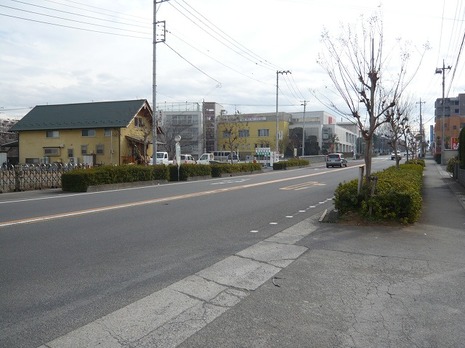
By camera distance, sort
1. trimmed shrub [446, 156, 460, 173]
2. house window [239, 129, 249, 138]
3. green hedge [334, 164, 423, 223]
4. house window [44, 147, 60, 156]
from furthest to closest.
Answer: house window [239, 129, 249, 138], house window [44, 147, 60, 156], trimmed shrub [446, 156, 460, 173], green hedge [334, 164, 423, 223]

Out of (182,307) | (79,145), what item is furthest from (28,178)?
(79,145)

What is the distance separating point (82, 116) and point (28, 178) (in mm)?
27150

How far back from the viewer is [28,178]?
2112 cm

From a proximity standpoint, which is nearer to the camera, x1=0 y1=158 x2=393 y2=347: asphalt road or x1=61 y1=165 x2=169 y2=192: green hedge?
x1=0 y1=158 x2=393 y2=347: asphalt road

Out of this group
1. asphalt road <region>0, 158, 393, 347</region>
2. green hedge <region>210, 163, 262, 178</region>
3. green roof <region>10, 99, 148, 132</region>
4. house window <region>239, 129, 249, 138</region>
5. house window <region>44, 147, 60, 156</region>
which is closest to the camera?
asphalt road <region>0, 158, 393, 347</region>

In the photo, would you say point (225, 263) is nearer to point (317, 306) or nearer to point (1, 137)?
point (317, 306)

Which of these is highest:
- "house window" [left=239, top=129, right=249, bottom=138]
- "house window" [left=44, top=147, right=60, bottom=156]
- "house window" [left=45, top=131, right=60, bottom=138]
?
"house window" [left=239, top=129, right=249, bottom=138]

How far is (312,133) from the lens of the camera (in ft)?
322

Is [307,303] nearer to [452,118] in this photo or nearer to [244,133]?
[244,133]

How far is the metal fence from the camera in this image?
A: 2006 cm

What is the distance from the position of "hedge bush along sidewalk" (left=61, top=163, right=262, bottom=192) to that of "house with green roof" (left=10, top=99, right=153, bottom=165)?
40.6ft

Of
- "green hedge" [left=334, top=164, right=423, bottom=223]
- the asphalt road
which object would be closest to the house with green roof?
the asphalt road

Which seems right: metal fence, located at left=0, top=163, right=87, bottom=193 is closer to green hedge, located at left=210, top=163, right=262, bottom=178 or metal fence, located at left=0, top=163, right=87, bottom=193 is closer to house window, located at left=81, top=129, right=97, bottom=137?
green hedge, located at left=210, top=163, right=262, bottom=178

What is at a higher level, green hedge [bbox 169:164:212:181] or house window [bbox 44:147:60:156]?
house window [bbox 44:147:60:156]
